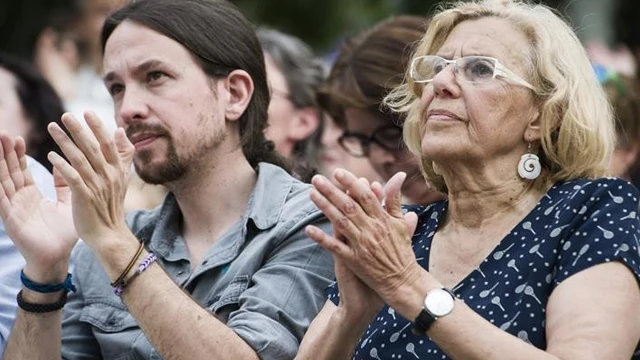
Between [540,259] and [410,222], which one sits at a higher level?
[410,222]

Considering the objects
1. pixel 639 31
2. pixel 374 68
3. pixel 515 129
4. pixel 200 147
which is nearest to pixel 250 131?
pixel 200 147

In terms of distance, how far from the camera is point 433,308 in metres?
3.19

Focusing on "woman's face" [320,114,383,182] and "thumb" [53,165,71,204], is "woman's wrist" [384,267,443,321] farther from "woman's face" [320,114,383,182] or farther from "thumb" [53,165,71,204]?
"woman's face" [320,114,383,182]

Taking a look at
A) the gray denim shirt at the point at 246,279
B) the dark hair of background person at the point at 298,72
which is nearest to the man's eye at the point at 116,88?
the gray denim shirt at the point at 246,279

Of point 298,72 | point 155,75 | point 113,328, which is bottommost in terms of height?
point 298,72

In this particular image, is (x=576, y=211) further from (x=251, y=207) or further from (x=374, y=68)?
(x=374, y=68)

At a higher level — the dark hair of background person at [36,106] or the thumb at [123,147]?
the thumb at [123,147]

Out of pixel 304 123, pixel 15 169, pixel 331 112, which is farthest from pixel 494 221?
pixel 304 123

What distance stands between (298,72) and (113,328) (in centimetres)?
226

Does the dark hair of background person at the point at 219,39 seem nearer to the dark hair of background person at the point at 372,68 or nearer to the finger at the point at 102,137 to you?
the dark hair of background person at the point at 372,68

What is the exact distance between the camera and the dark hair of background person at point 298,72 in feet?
19.9

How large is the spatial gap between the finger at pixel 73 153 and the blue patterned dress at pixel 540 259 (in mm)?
877

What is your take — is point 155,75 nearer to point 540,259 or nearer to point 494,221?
point 494,221

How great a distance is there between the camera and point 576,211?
3.43 meters
